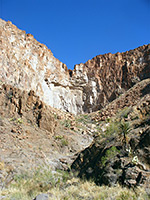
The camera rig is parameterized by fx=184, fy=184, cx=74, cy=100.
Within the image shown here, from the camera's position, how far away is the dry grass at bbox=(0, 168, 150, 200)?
4285 mm

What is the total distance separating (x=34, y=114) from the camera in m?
13.6

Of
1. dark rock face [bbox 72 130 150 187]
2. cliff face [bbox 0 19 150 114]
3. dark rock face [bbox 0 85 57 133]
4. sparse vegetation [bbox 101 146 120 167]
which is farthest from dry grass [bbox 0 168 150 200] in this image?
cliff face [bbox 0 19 150 114]

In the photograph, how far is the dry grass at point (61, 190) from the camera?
4.29 meters

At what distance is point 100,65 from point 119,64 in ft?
12.2

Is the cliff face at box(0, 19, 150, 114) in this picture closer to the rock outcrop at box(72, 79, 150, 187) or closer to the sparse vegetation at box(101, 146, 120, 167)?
the rock outcrop at box(72, 79, 150, 187)

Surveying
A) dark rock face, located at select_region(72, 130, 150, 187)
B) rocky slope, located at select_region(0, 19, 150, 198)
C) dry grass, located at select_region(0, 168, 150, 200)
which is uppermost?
rocky slope, located at select_region(0, 19, 150, 198)

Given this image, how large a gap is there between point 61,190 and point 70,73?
3241 cm

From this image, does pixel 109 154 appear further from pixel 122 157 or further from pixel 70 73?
pixel 70 73

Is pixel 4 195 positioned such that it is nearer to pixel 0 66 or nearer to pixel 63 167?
pixel 63 167

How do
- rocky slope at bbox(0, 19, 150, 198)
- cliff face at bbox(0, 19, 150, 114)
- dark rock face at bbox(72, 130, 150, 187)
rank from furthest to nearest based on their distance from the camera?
cliff face at bbox(0, 19, 150, 114) → rocky slope at bbox(0, 19, 150, 198) → dark rock face at bbox(72, 130, 150, 187)

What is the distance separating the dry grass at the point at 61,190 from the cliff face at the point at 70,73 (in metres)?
18.8

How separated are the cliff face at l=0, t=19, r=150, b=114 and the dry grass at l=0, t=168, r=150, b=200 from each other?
1884 centimetres

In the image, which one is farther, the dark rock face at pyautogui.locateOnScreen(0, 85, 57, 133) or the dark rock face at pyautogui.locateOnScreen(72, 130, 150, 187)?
the dark rock face at pyautogui.locateOnScreen(0, 85, 57, 133)

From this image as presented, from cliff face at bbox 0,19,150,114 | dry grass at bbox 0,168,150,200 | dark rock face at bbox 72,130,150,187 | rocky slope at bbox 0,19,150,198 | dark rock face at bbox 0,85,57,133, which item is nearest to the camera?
dry grass at bbox 0,168,150,200
